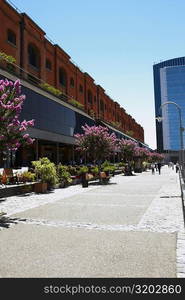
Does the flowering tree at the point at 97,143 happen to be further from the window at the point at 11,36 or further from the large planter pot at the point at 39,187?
the window at the point at 11,36

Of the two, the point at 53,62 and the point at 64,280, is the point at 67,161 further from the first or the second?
the point at 64,280

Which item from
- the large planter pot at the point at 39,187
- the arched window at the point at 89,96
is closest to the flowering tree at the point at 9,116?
the large planter pot at the point at 39,187

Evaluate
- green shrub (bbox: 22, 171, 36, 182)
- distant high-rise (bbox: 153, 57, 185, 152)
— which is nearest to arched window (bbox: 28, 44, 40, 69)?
green shrub (bbox: 22, 171, 36, 182)

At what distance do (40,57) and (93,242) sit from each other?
35.0 meters

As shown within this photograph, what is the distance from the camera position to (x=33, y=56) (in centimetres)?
3703

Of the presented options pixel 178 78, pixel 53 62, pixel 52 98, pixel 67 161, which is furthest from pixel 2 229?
pixel 178 78

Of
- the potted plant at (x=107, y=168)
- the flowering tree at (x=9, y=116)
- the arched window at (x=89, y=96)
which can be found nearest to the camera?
the flowering tree at (x=9, y=116)

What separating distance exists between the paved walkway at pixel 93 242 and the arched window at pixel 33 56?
94.7 ft

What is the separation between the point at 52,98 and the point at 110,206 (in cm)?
2287

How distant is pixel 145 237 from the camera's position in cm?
714

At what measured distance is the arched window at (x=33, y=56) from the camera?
36.2 meters

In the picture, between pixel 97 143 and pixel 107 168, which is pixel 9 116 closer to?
pixel 97 143

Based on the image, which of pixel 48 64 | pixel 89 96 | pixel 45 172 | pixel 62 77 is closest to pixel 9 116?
pixel 45 172

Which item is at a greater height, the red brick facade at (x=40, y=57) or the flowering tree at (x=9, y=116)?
the red brick facade at (x=40, y=57)
